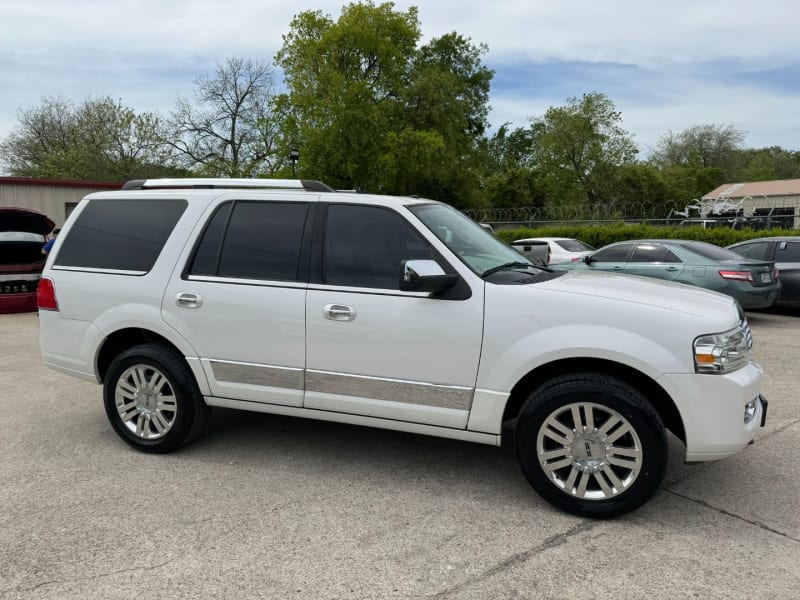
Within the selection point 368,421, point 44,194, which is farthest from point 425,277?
point 44,194

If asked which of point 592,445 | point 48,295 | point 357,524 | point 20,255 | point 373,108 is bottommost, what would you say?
point 357,524

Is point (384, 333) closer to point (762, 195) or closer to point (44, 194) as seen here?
point (44, 194)

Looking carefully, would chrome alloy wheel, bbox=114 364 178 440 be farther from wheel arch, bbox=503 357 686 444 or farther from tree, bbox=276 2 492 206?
tree, bbox=276 2 492 206

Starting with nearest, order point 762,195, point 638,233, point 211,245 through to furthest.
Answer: point 211,245, point 638,233, point 762,195

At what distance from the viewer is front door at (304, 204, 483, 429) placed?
364cm

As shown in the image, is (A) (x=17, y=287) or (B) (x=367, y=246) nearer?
(B) (x=367, y=246)

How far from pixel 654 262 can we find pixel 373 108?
30.5 m

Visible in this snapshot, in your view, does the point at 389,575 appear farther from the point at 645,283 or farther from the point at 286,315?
the point at 645,283

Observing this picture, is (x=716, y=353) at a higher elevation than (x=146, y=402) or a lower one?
higher

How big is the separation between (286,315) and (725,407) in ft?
8.43

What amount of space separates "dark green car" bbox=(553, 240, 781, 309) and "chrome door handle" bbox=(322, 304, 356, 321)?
6.28m

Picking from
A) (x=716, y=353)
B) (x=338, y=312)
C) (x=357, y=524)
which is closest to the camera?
(x=716, y=353)

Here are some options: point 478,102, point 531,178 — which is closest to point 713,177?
point 531,178

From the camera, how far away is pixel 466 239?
420 centimetres
